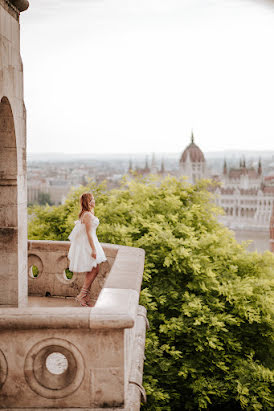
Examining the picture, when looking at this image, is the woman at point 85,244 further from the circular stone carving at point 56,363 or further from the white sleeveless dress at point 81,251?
the circular stone carving at point 56,363

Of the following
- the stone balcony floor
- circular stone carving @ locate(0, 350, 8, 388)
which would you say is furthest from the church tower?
circular stone carving @ locate(0, 350, 8, 388)

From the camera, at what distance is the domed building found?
288 feet

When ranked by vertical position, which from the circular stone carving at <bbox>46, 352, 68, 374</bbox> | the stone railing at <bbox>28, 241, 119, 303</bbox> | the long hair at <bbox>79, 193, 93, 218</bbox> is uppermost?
the long hair at <bbox>79, 193, 93, 218</bbox>

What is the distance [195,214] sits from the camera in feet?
47.0

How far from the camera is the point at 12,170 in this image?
18.2 feet

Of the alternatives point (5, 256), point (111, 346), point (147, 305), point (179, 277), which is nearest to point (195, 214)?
point (179, 277)

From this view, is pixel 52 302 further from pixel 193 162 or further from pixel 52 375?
pixel 193 162

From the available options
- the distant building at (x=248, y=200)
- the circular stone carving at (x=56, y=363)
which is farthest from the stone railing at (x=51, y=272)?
the distant building at (x=248, y=200)

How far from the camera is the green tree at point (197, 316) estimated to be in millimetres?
10672

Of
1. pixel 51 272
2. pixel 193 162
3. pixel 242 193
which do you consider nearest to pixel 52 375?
pixel 51 272

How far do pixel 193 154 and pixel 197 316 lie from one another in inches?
3154

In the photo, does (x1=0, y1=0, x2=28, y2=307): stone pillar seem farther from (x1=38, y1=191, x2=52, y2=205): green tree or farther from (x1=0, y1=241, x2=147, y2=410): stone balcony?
(x1=38, y1=191, x2=52, y2=205): green tree

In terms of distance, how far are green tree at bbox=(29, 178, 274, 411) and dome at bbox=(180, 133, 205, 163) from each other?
76.0 metres

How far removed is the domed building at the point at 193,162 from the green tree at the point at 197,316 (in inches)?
2911
